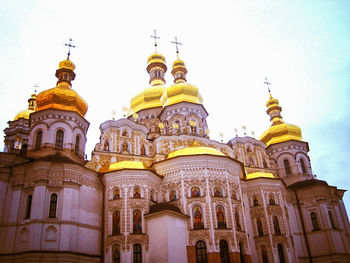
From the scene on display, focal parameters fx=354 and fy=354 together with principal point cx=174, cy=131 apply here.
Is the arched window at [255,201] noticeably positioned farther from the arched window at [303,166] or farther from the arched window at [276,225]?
the arched window at [303,166]

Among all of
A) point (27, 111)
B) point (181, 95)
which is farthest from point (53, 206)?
point (27, 111)

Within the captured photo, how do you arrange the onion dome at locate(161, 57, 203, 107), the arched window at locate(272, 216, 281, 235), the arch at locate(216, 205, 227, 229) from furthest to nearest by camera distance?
the onion dome at locate(161, 57, 203, 107), the arched window at locate(272, 216, 281, 235), the arch at locate(216, 205, 227, 229)

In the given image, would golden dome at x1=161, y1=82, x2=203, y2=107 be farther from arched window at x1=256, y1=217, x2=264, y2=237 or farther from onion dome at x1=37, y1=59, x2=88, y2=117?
arched window at x1=256, y1=217, x2=264, y2=237

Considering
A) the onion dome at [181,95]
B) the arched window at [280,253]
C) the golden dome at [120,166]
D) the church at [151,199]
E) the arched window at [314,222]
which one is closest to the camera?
the church at [151,199]

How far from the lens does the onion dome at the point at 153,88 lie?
33406mm

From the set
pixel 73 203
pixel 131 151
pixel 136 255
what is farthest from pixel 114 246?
pixel 131 151

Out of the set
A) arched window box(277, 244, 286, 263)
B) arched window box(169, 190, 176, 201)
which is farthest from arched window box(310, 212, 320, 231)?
arched window box(169, 190, 176, 201)

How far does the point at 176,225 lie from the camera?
18.9 meters

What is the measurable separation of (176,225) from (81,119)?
9908 mm

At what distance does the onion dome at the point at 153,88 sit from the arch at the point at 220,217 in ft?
48.6

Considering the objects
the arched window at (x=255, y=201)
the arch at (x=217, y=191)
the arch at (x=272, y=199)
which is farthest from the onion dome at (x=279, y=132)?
the arch at (x=217, y=191)

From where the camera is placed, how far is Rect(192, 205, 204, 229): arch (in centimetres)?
1944

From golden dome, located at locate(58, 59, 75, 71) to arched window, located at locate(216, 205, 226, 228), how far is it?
1473 centimetres

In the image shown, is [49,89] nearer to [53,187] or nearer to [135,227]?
[53,187]
